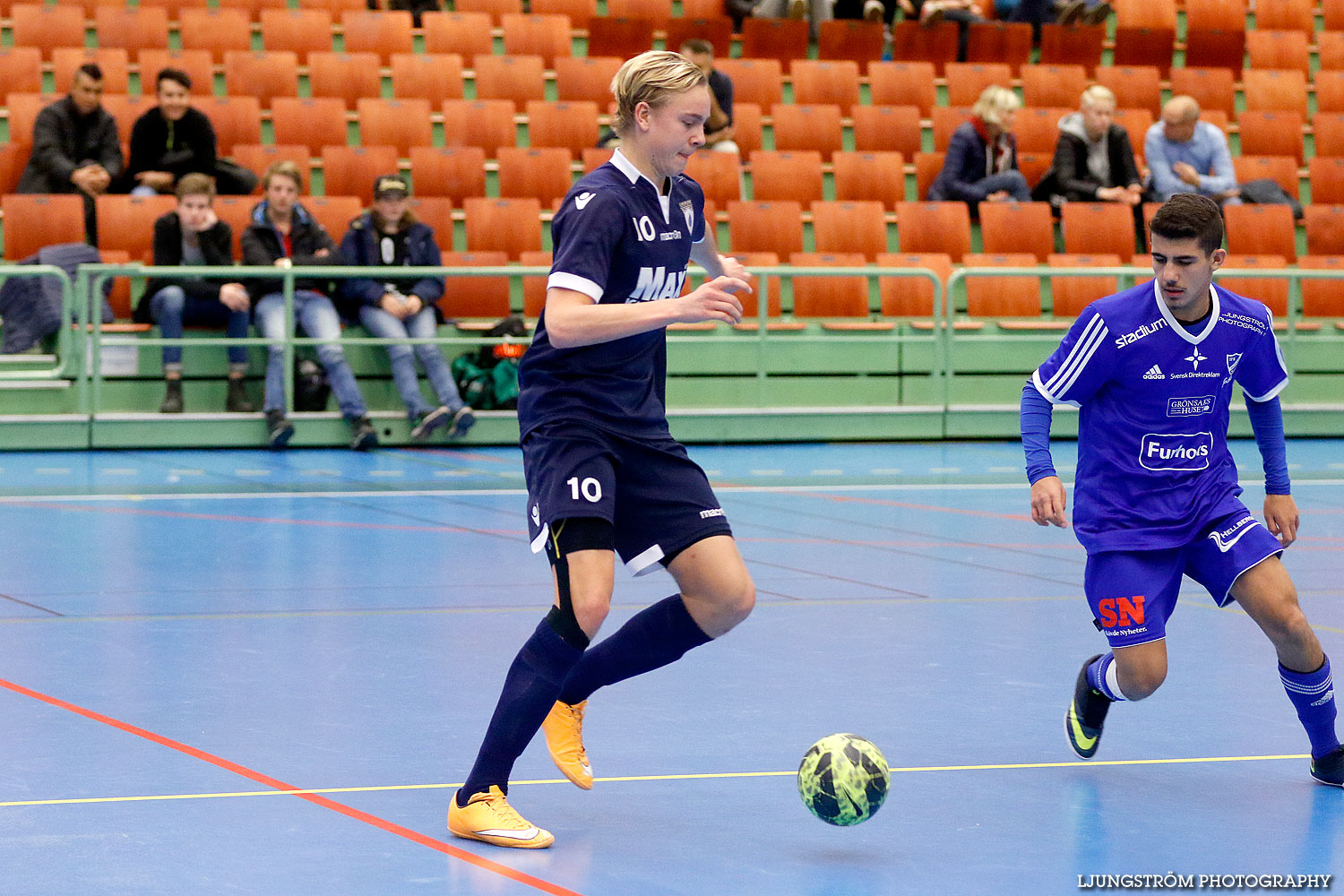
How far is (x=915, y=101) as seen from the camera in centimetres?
1608

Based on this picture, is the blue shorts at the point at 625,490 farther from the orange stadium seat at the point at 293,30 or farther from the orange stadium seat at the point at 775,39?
the orange stadium seat at the point at 775,39

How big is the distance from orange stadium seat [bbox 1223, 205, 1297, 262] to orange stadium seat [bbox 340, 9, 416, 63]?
7479 millimetres

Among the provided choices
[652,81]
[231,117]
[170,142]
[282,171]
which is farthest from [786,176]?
[652,81]

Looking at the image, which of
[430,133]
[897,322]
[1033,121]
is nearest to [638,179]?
[897,322]

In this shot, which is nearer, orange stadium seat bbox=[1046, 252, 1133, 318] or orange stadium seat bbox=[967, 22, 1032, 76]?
orange stadium seat bbox=[1046, 252, 1133, 318]

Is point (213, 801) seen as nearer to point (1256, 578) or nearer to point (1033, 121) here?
point (1256, 578)

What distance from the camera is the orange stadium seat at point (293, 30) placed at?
595 inches

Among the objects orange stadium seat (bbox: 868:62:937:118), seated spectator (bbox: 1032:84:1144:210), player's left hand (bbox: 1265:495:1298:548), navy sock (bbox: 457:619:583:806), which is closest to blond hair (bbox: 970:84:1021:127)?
seated spectator (bbox: 1032:84:1144:210)

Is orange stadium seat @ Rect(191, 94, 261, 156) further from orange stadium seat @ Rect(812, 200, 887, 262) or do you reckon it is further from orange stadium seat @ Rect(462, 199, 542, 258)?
orange stadium seat @ Rect(812, 200, 887, 262)

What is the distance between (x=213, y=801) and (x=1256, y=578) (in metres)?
2.65

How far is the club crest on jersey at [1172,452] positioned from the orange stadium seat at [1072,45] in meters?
13.3

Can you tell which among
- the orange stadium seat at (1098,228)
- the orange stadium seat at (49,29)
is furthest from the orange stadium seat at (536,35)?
the orange stadium seat at (1098,228)

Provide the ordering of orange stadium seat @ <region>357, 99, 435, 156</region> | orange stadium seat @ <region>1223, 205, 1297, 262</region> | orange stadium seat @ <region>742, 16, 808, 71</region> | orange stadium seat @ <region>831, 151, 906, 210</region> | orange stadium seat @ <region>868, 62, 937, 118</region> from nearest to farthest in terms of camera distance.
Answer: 1. orange stadium seat @ <region>357, 99, 435, 156</region>
2. orange stadium seat @ <region>831, 151, 906, 210</region>
3. orange stadium seat @ <region>1223, 205, 1297, 262</region>
4. orange stadium seat @ <region>868, 62, 937, 118</region>
5. orange stadium seat @ <region>742, 16, 808, 71</region>

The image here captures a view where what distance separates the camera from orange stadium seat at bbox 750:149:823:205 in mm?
14508
